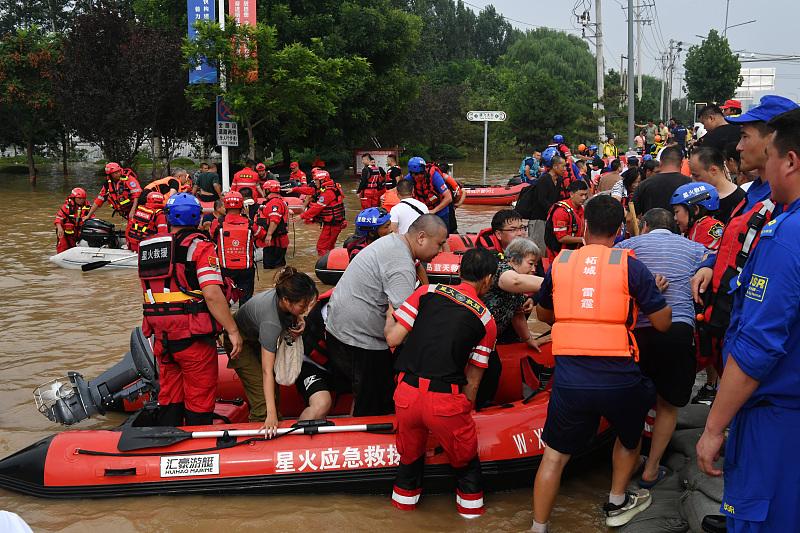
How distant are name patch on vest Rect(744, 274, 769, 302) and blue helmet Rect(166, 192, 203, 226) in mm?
3355

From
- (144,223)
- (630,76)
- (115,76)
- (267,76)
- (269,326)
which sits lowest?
(269,326)

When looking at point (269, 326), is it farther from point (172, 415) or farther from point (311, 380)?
point (172, 415)

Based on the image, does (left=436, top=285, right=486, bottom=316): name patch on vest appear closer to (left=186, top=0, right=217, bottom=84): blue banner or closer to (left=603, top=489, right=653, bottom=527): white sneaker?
(left=603, top=489, right=653, bottom=527): white sneaker

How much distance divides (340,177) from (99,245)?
15.9m

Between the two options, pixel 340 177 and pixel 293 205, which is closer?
pixel 293 205

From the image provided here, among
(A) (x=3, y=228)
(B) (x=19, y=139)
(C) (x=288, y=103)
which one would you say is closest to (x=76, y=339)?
(A) (x=3, y=228)

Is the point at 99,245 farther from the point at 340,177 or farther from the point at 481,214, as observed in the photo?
the point at 340,177

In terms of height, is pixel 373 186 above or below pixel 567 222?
above

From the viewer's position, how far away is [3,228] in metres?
15.6

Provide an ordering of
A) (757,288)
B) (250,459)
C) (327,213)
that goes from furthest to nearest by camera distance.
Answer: (327,213)
(250,459)
(757,288)

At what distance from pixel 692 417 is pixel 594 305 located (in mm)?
1951

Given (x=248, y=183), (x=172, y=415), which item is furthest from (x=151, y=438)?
(x=248, y=183)

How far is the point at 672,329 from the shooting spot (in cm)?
383

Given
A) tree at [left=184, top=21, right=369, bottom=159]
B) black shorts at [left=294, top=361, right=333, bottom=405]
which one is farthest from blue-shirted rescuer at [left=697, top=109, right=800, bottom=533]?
tree at [left=184, top=21, right=369, bottom=159]
